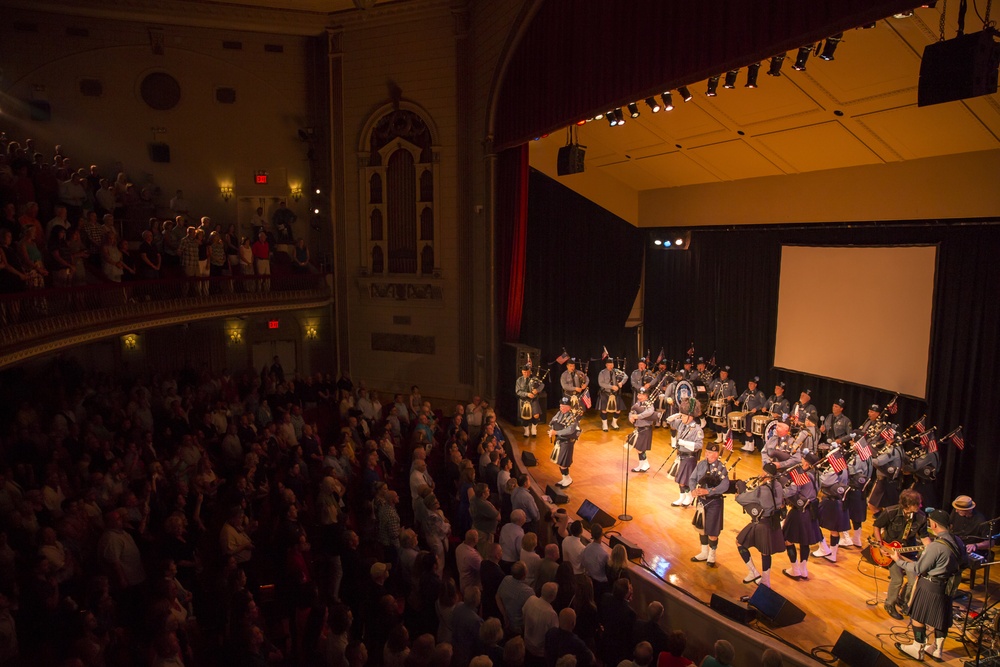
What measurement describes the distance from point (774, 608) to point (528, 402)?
7.55 m

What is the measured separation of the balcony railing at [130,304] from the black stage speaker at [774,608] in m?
9.33

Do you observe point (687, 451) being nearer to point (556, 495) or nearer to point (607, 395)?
point (556, 495)

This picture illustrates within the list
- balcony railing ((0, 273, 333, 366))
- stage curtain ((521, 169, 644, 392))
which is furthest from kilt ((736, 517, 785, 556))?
balcony railing ((0, 273, 333, 366))

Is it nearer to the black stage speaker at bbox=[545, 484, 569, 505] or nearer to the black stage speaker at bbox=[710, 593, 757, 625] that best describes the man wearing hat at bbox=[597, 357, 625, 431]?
the black stage speaker at bbox=[545, 484, 569, 505]

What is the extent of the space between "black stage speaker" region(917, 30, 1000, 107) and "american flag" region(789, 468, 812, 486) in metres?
4.67

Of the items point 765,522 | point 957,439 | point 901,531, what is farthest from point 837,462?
point 957,439

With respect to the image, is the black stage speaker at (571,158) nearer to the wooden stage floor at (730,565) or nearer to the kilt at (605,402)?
the kilt at (605,402)

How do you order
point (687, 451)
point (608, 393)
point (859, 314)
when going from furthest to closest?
point (608, 393) → point (859, 314) → point (687, 451)

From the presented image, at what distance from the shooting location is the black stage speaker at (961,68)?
584 centimetres

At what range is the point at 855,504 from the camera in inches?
385

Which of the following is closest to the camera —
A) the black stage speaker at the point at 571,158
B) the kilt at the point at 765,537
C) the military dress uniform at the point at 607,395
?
the kilt at the point at 765,537

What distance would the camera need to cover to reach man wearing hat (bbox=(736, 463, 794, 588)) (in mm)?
8570

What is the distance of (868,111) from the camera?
10.2m

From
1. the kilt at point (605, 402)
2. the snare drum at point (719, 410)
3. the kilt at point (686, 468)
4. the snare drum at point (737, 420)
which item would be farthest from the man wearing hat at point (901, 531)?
the kilt at point (605, 402)
